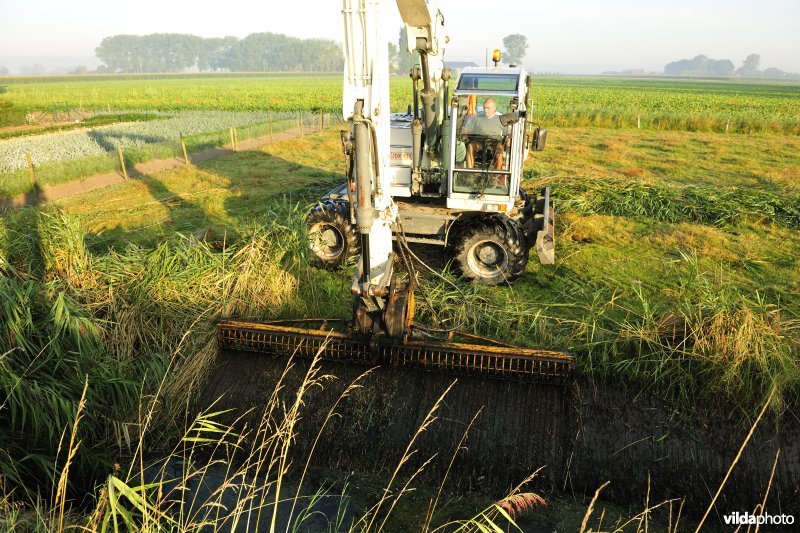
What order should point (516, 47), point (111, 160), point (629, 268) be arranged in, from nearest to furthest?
point (629, 268)
point (111, 160)
point (516, 47)

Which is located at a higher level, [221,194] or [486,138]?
[486,138]

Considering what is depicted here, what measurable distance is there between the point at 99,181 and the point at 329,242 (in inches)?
400

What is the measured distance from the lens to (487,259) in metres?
7.07

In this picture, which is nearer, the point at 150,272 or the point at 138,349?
the point at 138,349

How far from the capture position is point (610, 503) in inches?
144

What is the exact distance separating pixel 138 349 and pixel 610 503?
437cm

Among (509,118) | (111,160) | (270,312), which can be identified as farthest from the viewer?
(111,160)

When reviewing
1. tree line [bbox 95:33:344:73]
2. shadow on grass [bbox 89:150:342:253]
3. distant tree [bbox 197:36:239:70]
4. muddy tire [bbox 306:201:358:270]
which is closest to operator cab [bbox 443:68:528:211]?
muddy tire [bbox 306:201:358:270]

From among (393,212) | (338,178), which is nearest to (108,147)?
(338,178)

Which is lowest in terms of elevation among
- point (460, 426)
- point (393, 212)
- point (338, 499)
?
point (338, 499)

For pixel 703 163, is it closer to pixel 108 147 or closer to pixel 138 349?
pixel 138 349

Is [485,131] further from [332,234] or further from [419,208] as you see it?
[332,234]

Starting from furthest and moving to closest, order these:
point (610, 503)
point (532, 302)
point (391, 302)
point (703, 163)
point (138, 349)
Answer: point (703, 163), point (532, 302), point (138, 349), point (391, 302), point (610, 503)

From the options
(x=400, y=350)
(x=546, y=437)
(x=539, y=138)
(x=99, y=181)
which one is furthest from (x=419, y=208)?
(x=99, y=181)
